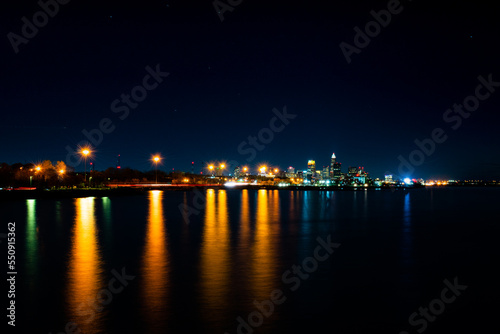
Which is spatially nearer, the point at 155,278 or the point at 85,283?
the point at 85,283

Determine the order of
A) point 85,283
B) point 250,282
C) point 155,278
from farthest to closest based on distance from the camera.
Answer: point 155,278, point 250,282, point 85,283

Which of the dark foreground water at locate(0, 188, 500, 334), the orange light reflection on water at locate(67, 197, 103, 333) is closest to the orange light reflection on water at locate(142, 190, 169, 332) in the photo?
the dark foreground water at locate(0, 188, 500, 334)

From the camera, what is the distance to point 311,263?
44.6 feet

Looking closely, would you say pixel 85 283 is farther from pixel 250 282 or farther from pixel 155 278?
pixel 250 282

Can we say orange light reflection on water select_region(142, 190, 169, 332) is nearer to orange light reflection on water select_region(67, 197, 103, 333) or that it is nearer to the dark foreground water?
the dark foreground water

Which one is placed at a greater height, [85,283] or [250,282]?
[85,283]

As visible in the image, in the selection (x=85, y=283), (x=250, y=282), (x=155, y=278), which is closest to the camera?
(x=85, y=283)

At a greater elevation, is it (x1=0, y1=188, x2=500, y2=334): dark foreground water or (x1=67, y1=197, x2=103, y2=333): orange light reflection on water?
(x1=67, y1=197, x2=103, y2=333): orange light reflection on water

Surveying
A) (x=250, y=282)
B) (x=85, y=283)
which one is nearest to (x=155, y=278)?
(x=85, y=283)

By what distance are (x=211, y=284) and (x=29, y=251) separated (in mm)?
8278

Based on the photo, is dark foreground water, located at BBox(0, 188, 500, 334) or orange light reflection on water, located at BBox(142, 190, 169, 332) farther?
orange light reflection on water, located at BBox(142, 190, 169, 332)

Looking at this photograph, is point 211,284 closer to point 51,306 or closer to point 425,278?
point 51,306

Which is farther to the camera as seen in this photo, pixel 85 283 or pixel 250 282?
pixel 250 282

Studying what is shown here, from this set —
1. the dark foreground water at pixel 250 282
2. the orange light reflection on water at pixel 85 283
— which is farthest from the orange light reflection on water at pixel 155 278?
the orange light reflection on water at pixel 85 283
